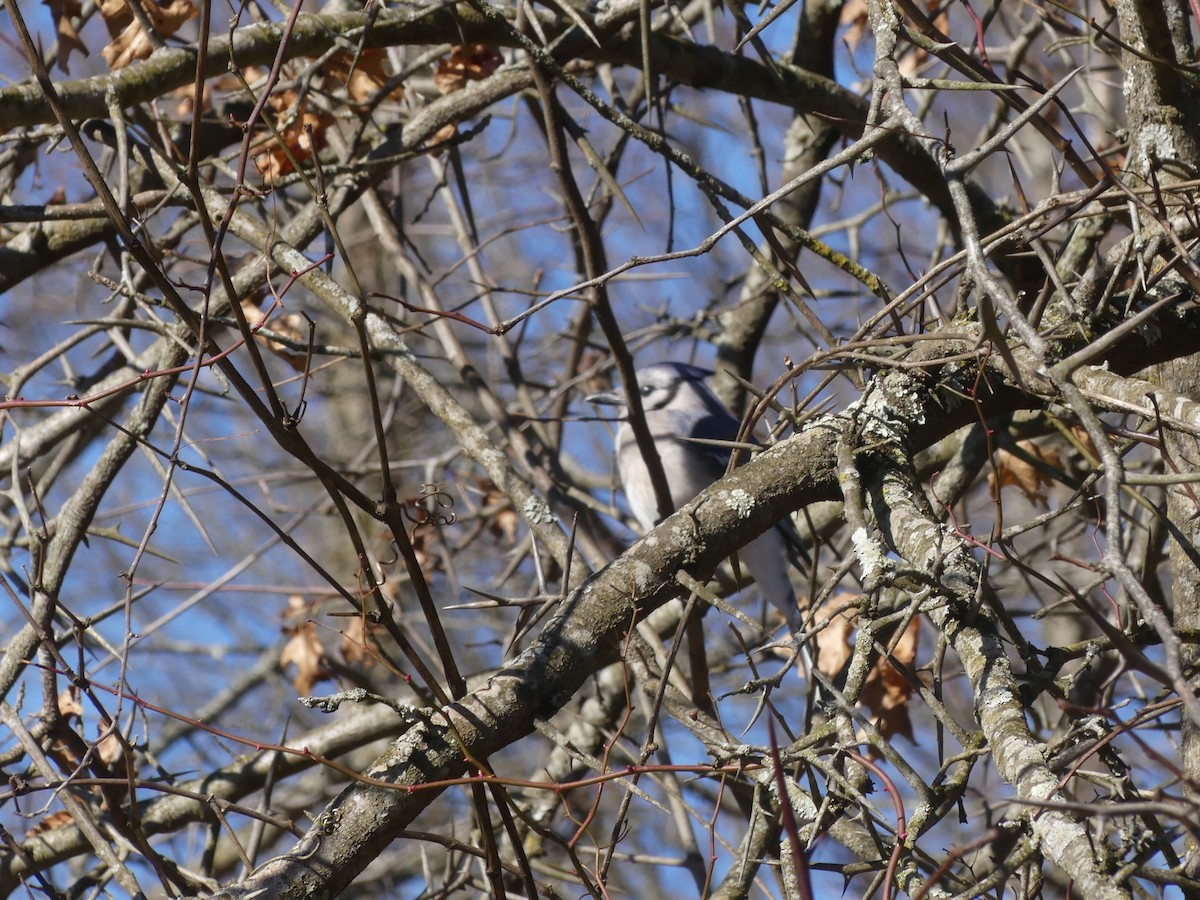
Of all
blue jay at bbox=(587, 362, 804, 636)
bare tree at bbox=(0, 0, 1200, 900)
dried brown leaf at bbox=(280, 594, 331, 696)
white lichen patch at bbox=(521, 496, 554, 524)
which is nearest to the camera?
bare tree at bbox=(0, 0, 1200, 900)

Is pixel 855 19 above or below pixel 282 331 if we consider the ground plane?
above

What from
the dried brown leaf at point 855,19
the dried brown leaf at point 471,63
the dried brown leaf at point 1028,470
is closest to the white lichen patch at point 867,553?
the dried brown leaf at point 1028,470

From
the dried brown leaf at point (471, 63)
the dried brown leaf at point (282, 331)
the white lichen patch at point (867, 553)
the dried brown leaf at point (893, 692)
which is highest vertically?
the dried brown leaf at point (471, 63)

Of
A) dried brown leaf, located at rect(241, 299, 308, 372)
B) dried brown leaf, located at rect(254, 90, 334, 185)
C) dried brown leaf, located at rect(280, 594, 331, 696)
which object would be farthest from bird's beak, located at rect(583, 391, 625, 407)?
dried brown leaf, located at rect(254, 90, 334, 185)

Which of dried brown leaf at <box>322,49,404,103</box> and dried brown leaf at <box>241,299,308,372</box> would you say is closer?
dried brown leaf at <box>322,49,404,103</box>

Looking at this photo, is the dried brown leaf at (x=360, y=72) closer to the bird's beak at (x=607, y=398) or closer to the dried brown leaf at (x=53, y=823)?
the bird's beak at (x=607, y=398)

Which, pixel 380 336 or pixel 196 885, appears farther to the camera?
pixel 380 336

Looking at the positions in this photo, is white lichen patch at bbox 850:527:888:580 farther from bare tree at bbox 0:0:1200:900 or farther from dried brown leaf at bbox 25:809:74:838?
dried brown leaf at bbox 25:809:74:838

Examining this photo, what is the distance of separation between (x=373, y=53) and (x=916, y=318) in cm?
202

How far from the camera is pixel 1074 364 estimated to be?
122 centimetres

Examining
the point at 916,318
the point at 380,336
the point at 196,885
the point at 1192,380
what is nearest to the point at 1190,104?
the point at 1192,380

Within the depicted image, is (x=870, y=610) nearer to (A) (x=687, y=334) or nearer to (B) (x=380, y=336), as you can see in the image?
(B) (x=380, y=336)

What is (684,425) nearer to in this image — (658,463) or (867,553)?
(658,463)

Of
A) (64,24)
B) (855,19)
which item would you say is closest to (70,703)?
(64,24)
